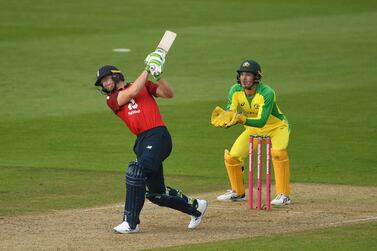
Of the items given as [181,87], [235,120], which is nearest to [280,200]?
[235,120]

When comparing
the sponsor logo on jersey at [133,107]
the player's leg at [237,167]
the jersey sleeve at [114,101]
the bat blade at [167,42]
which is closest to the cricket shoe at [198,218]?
the sponsor logo on jersey at [133,107]

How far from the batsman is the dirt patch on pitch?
0.89 feet

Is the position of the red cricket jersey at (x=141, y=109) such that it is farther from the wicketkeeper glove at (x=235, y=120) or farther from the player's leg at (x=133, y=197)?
the wicketkeeper glove at (x=235, y=120)

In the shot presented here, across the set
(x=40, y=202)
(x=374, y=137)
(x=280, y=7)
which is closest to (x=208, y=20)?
(x=280, y=7)

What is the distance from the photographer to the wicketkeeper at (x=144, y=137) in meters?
13.4

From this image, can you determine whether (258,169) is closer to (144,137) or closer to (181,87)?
(144,137)

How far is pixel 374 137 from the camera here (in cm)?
2102

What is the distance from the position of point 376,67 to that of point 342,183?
40.2ft

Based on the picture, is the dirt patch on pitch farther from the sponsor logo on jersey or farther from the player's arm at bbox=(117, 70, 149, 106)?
the player's arm at bbox=(117, 70, 149, 106)

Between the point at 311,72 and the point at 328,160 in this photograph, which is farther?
the point at 311,72

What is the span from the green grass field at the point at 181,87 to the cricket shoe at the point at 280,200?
5.28ft

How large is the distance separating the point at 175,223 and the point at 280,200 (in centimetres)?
183

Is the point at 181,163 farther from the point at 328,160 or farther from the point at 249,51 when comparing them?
the point at 249,51

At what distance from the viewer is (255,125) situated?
15.2 meters
